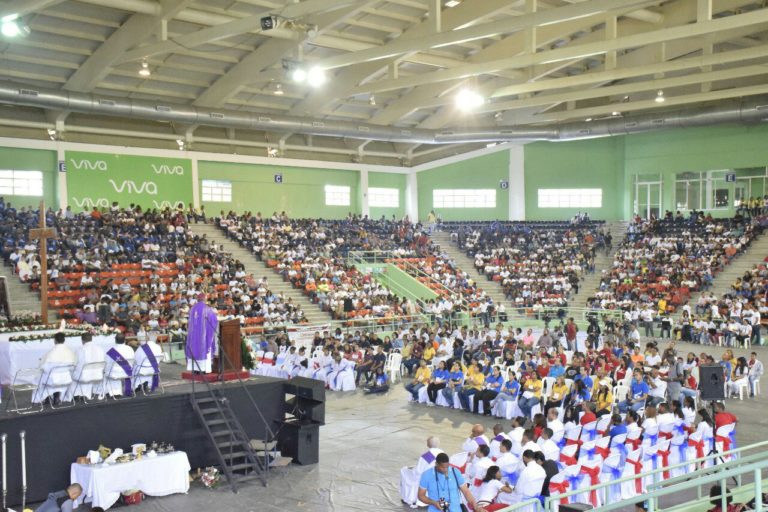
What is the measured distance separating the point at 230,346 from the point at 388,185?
30.9m

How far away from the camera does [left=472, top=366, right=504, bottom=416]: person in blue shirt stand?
15.6 metres

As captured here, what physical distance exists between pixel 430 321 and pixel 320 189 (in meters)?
14.7

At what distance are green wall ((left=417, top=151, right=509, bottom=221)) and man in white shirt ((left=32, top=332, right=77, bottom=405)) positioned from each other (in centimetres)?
3296

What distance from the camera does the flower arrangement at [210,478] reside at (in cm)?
1122

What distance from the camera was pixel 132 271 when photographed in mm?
25797

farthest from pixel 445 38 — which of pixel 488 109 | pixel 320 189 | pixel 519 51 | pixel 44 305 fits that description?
pixel 320 189

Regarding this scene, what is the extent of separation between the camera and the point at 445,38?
68.4 ft

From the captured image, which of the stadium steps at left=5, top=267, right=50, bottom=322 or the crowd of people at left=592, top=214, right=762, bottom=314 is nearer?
the stadium steps at left=5, top=267, right=50, bottom=322

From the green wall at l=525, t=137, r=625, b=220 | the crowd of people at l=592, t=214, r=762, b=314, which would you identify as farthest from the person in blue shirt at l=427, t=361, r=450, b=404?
the green wall at l=525, t=137, r=625, b=220

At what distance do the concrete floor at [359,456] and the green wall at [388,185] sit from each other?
24.8 m

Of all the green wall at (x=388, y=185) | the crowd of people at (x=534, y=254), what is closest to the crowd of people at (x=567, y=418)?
the crowd of people at (x=534, y=254)

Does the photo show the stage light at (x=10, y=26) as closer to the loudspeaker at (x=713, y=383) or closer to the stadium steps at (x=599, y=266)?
the loudspeaker at (x=713, y=383)

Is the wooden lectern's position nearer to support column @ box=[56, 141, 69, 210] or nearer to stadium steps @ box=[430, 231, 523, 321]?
stadium steps @ box=[430, 231, 523, 321]

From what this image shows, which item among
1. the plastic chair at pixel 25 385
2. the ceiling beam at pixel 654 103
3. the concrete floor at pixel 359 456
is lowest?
the concrete floor at pixel 359 456
